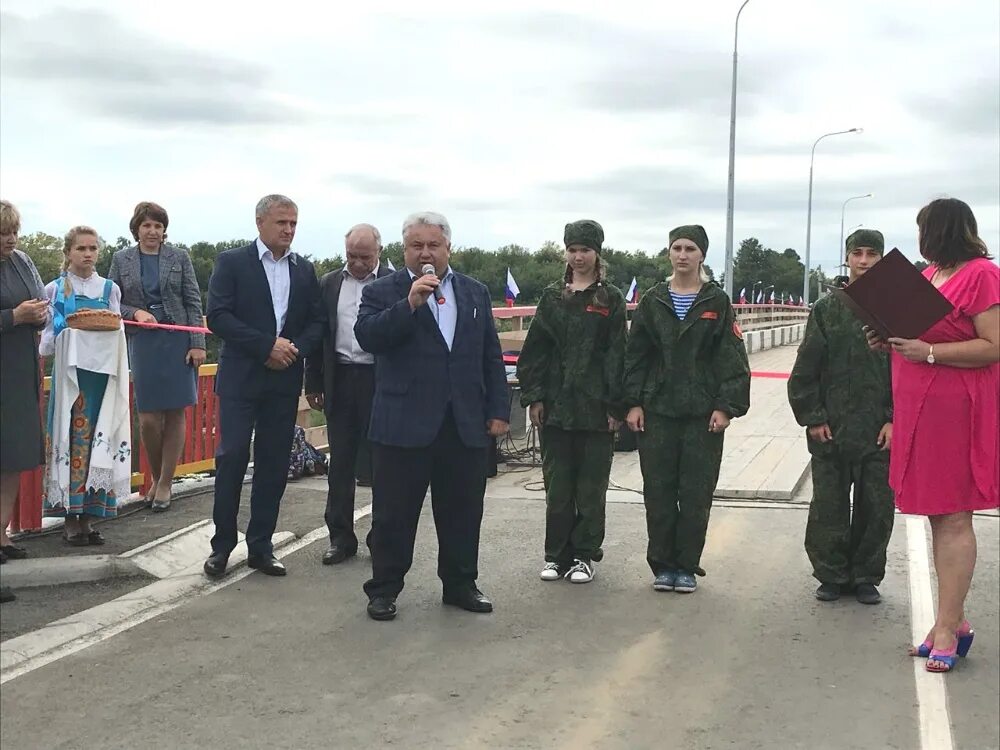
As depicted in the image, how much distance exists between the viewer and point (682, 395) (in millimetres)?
6027

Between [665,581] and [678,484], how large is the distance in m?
0.52

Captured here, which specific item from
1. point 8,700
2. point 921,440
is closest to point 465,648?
point 8,700

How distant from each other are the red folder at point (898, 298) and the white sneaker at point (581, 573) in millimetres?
2210

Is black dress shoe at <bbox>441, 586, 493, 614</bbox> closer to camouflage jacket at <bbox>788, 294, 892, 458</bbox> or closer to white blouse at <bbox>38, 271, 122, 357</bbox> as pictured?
camouflage jacket at <bbox>788, 294, 892, 458</bbox>

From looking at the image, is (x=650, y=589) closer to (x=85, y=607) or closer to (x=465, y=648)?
(x=465, y=648)

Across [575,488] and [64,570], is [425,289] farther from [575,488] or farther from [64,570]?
[64,570]

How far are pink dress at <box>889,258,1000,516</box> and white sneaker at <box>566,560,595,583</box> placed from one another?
75.0 inches

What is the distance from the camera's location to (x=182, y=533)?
6.98 meters

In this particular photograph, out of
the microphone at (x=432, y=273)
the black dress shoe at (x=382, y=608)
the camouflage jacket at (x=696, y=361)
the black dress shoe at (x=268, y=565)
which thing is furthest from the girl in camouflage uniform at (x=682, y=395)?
the black dress shoe at (x=268, y=565)

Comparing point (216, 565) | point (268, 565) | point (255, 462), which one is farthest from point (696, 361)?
point (216, 565)

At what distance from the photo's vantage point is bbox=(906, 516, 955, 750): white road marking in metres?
4.17

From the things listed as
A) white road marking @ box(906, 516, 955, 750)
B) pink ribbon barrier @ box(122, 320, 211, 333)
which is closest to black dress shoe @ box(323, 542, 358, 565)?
pink ribbon barrier @ box(122, 320, 211, 333)

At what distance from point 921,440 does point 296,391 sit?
3.30m

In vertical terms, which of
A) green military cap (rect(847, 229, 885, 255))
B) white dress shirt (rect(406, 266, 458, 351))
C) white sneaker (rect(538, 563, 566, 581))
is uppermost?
green military cap (rect(847, 229, 885, 255))
